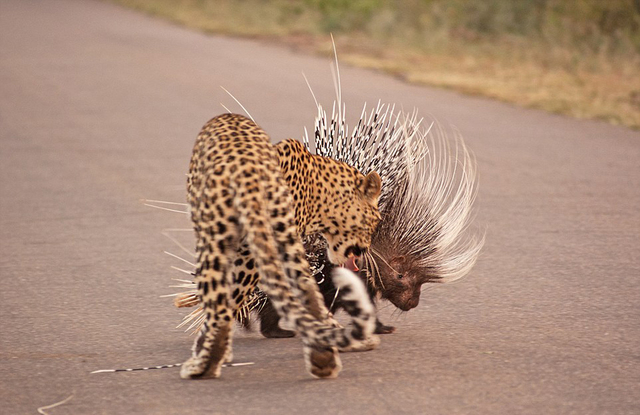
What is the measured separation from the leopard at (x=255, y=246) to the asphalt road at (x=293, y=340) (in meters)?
0.27

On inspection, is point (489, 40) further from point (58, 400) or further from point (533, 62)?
point (58, 400)

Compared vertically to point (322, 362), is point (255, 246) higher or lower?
higher

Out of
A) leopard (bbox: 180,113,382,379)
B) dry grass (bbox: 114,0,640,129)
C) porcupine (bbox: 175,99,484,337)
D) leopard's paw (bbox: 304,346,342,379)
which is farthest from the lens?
dry grass (bbox: 114,0,640,129)

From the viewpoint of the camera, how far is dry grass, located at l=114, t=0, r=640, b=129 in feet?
39.2

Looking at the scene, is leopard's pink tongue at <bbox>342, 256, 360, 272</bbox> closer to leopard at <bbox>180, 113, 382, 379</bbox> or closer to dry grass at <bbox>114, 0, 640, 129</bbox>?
leopard at <bbox>180, 113, 382, 379</bbox>

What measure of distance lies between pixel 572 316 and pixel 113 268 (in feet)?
8.42

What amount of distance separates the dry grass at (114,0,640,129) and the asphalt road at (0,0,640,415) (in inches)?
25.5

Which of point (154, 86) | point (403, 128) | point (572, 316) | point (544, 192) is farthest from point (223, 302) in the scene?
point (154, 86)

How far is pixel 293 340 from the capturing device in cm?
458

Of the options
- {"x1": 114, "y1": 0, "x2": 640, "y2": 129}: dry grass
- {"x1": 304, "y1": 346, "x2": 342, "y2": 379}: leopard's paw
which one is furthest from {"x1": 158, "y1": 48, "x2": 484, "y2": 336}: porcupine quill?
{"x1": 114, "y1": 0, "x2": 640, "y2": 129}: dry grass

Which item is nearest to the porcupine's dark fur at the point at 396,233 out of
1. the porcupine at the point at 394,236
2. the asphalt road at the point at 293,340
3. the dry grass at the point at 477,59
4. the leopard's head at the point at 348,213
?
the porcupine at the point at 394,236

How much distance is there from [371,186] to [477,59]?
Answer: 1172 centimetres

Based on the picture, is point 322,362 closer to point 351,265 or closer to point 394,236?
point 351,265

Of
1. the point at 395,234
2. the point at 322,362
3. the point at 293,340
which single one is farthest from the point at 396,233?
the point at 322,362
